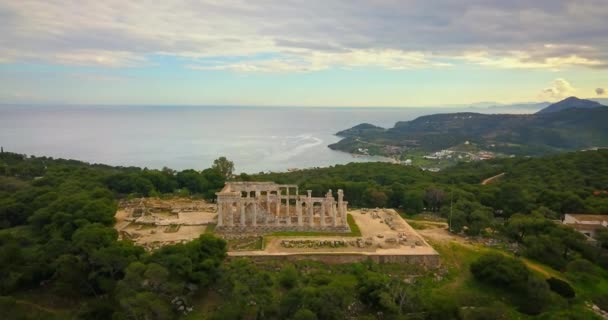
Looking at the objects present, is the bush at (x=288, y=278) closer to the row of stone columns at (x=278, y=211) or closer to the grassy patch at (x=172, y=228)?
the row of stone columns at (x=278, y=211)

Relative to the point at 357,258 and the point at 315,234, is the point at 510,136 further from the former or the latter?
the point at 357,258

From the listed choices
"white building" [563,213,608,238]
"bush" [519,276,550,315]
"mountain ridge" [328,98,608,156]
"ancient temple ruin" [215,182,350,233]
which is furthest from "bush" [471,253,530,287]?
"mountain ridge" [328,98,608,156]

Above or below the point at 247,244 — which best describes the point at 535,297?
below

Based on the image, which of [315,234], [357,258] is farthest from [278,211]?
[357,258]

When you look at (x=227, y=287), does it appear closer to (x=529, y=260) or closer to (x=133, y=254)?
(x=133, y=254)

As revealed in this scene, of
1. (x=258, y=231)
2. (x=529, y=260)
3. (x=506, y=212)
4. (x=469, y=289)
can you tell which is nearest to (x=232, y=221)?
(x=258, y=231)

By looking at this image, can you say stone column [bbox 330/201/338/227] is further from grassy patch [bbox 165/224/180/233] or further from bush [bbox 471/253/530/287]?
grassy patch [bbox 165/224/180/233]
